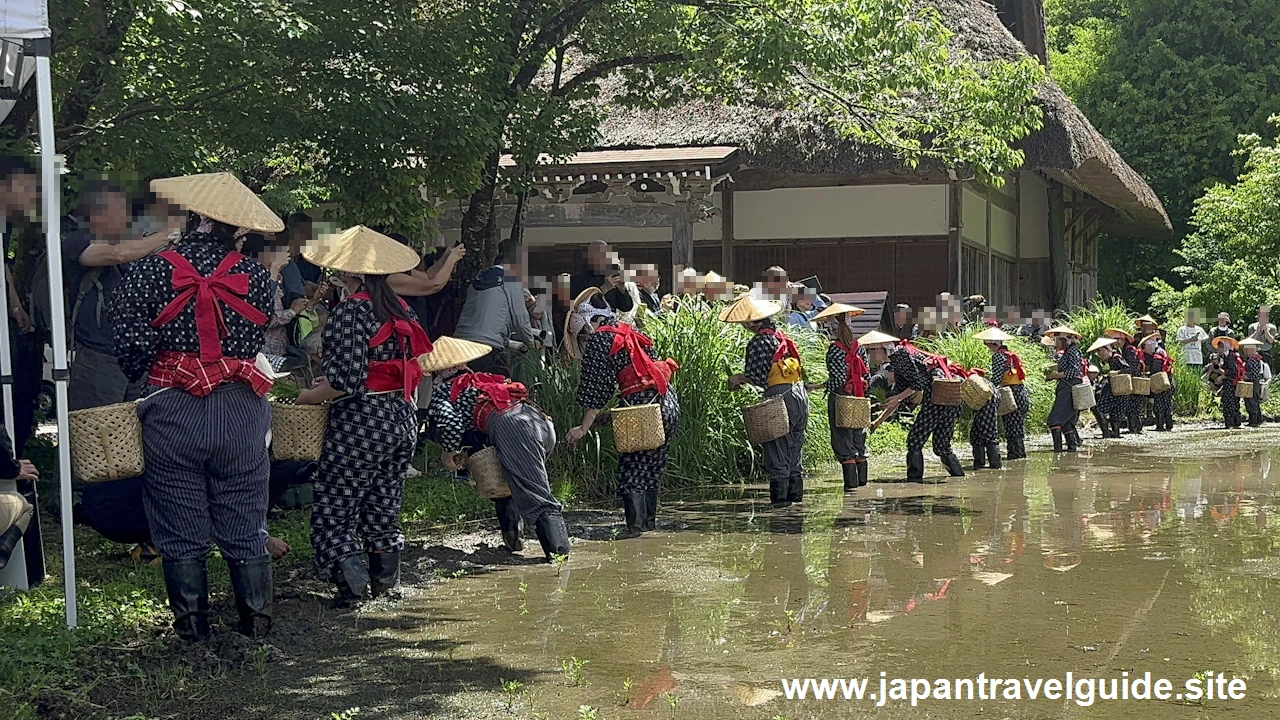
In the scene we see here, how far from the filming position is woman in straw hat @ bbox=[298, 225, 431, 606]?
5.70m

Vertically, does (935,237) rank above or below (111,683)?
above

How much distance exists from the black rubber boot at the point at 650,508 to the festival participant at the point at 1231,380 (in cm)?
1232

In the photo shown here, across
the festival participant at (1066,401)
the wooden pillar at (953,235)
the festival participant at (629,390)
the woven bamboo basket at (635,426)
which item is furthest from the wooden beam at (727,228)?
the woven bamboo basket at (635,426)

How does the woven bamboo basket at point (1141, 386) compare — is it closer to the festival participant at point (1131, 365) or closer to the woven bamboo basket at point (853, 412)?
the festival participant at point (1131, 365)

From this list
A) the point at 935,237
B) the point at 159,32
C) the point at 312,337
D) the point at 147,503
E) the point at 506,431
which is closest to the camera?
the point at 147,503

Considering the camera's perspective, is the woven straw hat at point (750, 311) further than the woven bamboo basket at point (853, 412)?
No

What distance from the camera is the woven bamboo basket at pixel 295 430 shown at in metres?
5.70

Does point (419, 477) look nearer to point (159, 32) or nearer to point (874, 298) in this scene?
point (159, 32)

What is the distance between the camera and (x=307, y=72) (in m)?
7.70

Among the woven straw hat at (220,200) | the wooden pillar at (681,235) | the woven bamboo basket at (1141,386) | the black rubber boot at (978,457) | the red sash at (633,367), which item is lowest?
the black rubber boot at (978,457)

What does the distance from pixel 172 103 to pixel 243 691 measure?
174 inches

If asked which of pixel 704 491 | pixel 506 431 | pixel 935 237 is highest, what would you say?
pixel 935 237

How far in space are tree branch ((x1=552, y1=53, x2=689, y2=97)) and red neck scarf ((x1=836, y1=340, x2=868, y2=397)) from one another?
8.41ft

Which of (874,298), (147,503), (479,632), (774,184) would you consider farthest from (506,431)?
(774,184)
